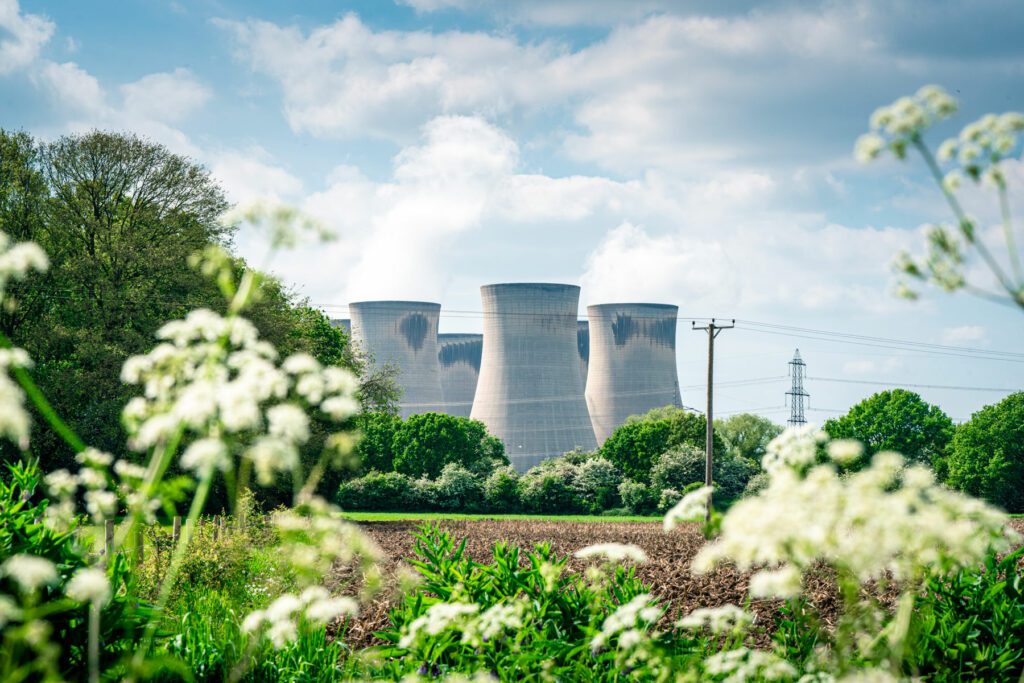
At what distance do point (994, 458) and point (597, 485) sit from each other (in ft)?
62.0

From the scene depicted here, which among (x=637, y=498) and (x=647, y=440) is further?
(x=647, y=440)

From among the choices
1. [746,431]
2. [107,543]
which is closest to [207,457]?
[107,543]

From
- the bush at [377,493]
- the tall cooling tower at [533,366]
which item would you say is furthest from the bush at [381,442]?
A: the bush at [377,493]

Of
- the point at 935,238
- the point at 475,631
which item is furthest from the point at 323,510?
the point at 935,238

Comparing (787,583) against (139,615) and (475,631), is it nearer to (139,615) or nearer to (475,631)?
(475,631)

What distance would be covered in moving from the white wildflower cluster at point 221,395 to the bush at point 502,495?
3924cm

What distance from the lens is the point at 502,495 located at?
41188 millimetres

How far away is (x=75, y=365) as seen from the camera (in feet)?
77.3

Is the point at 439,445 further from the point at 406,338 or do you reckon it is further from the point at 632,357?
the point at 632,357

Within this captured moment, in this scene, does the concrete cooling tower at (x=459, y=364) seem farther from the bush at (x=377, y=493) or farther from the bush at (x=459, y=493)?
the bush at (x=377, y=493)

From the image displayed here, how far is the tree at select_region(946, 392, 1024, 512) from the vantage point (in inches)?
1729

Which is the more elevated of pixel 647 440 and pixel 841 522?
pixel 841 522

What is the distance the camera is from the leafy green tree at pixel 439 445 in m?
50.4

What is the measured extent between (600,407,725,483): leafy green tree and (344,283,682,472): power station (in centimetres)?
251
